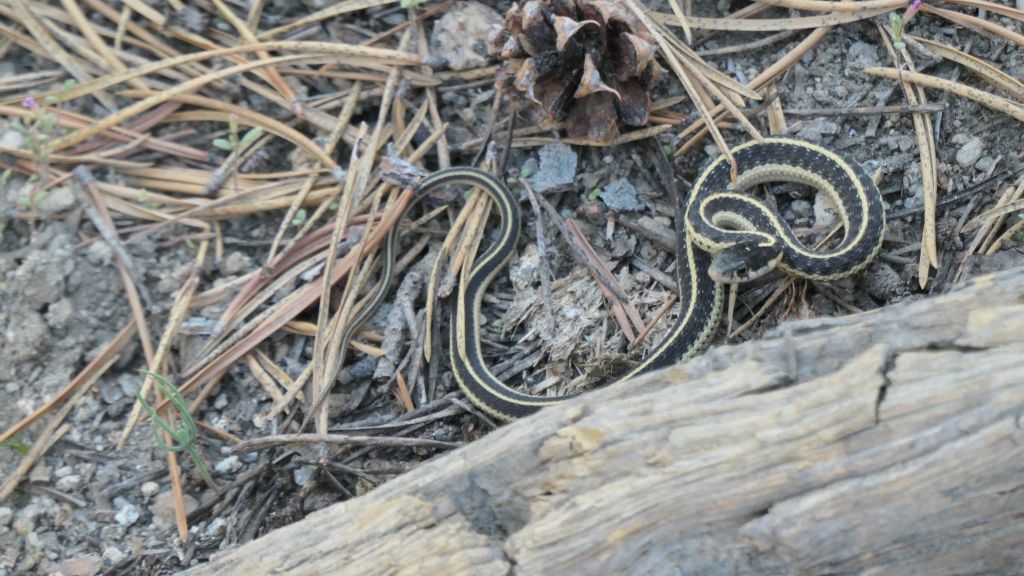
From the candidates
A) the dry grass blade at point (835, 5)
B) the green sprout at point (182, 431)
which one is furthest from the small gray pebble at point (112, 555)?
the dry grass blade at point (835, 5)

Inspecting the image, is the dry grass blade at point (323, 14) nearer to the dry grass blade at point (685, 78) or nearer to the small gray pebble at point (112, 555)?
the dry grass blade at point (685, 78)

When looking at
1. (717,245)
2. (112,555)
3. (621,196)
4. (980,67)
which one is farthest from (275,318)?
(980,67)

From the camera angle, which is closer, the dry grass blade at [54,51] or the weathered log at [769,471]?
the weathered log at [769,471]

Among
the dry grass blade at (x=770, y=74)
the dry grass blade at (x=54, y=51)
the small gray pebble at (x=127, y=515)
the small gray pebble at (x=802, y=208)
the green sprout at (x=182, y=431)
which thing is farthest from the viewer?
the dry grass blade at (x=54, y=51)

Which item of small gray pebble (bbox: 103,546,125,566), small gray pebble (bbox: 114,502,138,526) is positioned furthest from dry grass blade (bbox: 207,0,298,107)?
small gray pebble (bbox: 103,546,125,566)

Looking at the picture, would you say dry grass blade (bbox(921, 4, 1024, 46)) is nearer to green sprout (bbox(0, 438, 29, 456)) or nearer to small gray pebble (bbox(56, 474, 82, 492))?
small gray pebble (bbox(56, 474, 82, 492))

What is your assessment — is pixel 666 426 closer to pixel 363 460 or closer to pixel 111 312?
pixel 363 460
